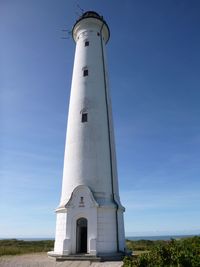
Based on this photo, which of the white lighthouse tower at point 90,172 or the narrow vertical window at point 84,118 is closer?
the white lighthouse tower at point 90,172

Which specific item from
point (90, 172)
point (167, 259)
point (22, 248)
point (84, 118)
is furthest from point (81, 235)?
point (22, 248)

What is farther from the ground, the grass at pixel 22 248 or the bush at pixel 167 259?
the grass at pixel 22 248

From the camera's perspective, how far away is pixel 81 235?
53.0 feet

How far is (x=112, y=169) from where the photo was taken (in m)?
17.2

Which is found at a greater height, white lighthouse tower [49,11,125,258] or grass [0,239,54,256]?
white lighthouse tower [49,11,125,258]

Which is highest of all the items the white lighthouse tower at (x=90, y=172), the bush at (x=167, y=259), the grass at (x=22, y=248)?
the white lighthouse tower at (x=90, y=172)

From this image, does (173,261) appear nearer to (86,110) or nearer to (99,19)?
(86,110)

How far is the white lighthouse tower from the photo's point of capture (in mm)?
15008

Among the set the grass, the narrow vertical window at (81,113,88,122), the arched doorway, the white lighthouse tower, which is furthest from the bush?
the grass

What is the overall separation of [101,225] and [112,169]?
3701 millimetres

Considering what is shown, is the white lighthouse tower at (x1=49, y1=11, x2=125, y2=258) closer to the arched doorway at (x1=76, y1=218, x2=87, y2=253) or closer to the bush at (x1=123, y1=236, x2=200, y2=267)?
the arched doorway at (x1=76, y1=218, x2=87, y2=253)

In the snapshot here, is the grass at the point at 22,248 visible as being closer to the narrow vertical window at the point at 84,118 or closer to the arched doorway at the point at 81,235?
the arched doorway at the point at 81,235

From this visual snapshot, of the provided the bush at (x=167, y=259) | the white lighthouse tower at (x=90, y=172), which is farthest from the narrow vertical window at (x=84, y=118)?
the bush at (x=167, y=259)

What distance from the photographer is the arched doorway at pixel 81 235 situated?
50.5ft
